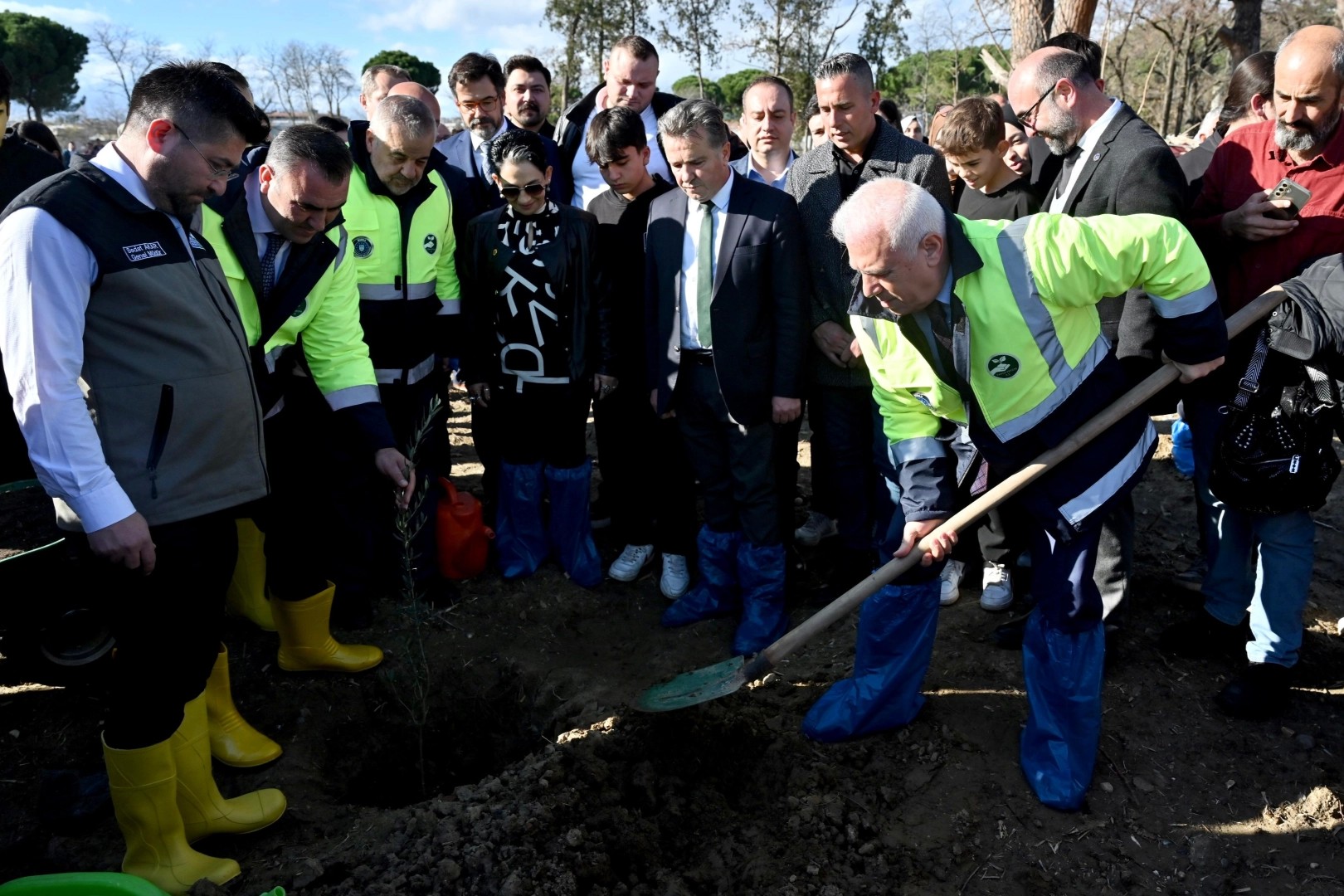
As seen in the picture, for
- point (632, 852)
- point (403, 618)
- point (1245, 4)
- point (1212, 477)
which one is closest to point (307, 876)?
point (632, 852)

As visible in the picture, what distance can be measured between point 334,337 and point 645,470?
1854mm

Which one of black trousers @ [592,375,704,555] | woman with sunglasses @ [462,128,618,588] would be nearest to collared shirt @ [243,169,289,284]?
woman with sunglasses @ [462,128,618,588]

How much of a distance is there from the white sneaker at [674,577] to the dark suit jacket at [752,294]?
3.14 feet

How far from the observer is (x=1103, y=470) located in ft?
9.82

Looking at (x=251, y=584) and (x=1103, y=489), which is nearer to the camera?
(x=1103, y=489)

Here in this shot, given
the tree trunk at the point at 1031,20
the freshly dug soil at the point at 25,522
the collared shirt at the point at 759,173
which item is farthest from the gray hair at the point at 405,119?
the tree trunk at the point at 1031,20

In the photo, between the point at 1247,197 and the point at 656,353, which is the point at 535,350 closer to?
the point at 656,353

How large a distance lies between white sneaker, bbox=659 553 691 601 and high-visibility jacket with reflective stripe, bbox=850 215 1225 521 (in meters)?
1.96

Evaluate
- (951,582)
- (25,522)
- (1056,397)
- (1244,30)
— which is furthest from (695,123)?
(1244,30)

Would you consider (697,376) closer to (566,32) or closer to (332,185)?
(332,185)

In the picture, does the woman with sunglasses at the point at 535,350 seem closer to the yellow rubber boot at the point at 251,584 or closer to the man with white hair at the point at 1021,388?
the yellow rubber boot at the point at 251,584

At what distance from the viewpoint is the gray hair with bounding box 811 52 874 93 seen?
4086mm

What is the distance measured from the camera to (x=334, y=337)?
3561 mm

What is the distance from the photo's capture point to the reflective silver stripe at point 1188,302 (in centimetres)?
275
